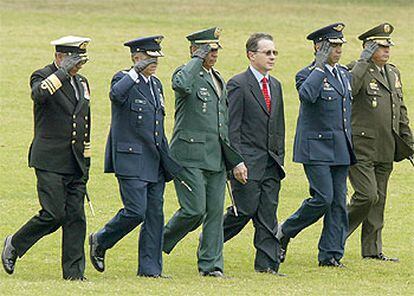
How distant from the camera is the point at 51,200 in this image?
40.6ft

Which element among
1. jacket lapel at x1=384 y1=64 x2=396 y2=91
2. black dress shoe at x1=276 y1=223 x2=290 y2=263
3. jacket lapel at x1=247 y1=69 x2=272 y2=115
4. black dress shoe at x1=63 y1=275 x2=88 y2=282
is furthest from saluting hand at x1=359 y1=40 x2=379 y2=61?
black dress shoe at x1=63 y1=275 x2=88 y2=282

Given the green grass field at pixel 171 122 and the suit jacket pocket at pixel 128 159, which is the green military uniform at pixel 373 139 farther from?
the suit jacket pocket at pixel 128 159

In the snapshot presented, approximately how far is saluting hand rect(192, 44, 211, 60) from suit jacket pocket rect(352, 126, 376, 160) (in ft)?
7.66

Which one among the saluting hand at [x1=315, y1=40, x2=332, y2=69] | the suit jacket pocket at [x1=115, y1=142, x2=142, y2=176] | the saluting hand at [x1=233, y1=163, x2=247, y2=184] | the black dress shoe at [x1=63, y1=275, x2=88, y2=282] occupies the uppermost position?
the saluting hand at [x1=315, y1=40, x2=332, y2=69]

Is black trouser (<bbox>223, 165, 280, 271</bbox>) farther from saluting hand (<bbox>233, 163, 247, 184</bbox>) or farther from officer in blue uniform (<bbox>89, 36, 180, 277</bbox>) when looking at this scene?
officer in blue uniform (<bbox>89, 36, 180, 277</bbox>)

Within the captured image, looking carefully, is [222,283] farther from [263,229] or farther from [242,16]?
[242,16]

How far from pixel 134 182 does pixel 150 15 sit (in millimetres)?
27822

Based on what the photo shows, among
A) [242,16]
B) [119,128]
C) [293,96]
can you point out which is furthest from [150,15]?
[119,128]

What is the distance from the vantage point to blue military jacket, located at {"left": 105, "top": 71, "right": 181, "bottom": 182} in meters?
12.7

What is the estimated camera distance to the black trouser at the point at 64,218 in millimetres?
12398

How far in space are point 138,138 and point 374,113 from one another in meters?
2.97

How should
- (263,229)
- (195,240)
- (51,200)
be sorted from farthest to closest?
(195,240) → (263,229) → (51,200)

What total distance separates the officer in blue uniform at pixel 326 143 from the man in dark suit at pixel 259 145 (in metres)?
0.43

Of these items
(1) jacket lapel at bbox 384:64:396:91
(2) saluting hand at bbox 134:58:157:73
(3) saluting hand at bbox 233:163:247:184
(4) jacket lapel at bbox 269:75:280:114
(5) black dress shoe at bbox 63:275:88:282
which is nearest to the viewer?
(5) black dress shoe at bbox 63:275:88:282
